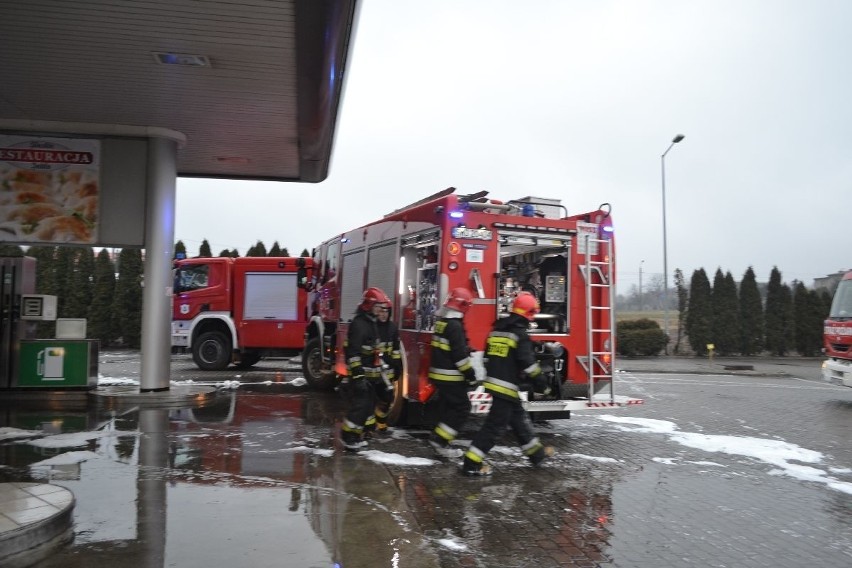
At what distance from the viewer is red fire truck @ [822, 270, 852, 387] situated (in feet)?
41.7

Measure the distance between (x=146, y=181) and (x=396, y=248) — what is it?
15.2 feet

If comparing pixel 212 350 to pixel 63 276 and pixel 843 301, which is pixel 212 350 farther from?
pixel 843 301

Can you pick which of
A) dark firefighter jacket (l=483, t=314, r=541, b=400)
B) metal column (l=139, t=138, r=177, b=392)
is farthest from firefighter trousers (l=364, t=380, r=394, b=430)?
metal column (l=139, t=138, r=177, b=392)

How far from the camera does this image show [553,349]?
8234 mm

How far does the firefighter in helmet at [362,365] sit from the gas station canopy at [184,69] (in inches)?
118

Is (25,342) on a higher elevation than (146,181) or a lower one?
lower

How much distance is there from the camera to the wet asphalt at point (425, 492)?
4.40 m

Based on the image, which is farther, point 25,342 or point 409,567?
point 25,342

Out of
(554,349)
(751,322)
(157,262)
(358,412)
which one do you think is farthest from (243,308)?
(751,322)

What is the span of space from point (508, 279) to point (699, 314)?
22.5m

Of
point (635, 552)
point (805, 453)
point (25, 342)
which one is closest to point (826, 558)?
point (635, 552)

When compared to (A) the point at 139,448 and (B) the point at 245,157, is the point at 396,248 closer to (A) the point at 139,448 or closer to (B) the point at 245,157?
(A) the point at 139,448

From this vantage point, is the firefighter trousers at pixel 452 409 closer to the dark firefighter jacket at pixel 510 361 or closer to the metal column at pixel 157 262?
the dark firefighter jacket at pixel 510 361

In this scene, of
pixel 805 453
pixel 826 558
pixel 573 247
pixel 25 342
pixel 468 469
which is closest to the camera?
pixel 826 558
